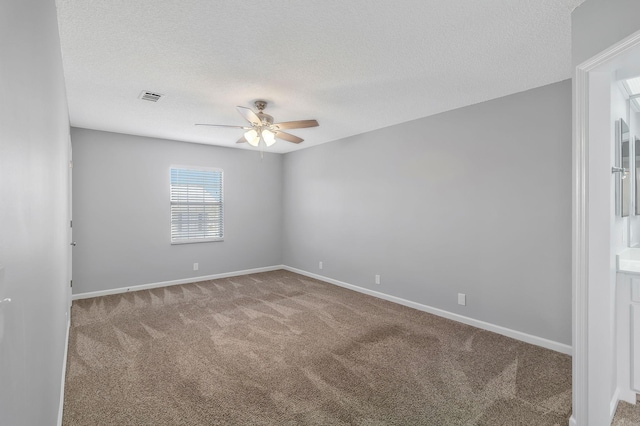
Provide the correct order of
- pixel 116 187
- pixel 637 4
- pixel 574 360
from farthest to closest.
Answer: pixel 116 187, pixel 574 360, pixel 637 4

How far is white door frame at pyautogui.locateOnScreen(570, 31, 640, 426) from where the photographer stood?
1905mm

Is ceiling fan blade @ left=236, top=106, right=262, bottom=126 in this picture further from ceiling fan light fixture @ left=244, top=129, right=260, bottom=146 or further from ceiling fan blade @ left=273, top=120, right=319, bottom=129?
ceiling fan blade @ left=273, top=120, right=319, bottom=129

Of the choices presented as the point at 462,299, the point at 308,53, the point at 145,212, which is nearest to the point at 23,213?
the point at 308,53

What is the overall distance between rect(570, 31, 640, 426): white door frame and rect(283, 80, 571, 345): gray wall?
3.98 ft

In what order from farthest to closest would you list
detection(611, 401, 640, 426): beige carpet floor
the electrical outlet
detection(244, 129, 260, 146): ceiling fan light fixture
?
the electrical outlet → detection(244, 129, 260, 146): ceiling fan light fixture → detection(611, 401, 640, 426): beige carpet floor

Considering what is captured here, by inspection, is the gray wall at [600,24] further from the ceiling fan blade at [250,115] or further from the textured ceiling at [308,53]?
the ceiling fan blade at [250,115]

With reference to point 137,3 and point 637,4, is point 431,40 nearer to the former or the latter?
point 637,4

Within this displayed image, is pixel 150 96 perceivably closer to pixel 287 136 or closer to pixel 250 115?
pixel 250 115

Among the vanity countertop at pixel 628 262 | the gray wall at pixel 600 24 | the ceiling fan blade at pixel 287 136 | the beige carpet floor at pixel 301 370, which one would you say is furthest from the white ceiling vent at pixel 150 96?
the vanity countertop at pixel 628 262

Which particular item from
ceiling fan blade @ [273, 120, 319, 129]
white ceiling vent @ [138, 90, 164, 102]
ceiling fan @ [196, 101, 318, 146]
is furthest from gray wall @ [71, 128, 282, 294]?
ceiling fan blade @ [273, 120, 319, 129]

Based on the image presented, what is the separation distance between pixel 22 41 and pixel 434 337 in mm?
3662

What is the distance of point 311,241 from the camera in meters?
6.12

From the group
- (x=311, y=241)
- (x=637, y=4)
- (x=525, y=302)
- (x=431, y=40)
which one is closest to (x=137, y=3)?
(x=431, y=40)

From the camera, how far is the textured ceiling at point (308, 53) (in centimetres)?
193
